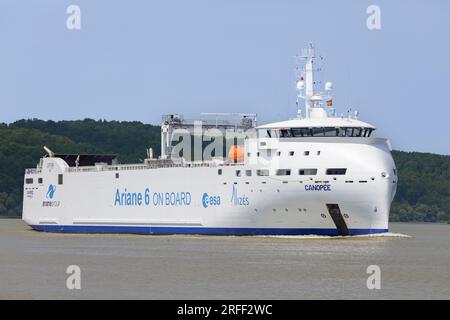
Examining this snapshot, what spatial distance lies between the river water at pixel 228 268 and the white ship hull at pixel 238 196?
4.75 feet

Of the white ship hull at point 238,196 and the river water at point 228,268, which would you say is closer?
the river water at point 228,268

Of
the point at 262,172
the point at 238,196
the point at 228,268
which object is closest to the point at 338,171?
the point at 262,172

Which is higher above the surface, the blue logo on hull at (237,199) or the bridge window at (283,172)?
the bridge window at (283,172)

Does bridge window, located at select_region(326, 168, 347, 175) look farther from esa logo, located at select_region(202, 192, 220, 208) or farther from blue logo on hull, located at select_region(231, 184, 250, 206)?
esa logo, located at select_region(202, 192, 220, 208)

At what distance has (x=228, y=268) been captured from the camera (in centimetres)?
4934

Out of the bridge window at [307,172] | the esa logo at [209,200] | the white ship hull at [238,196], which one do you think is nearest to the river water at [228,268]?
the white ship hull at [238,196]

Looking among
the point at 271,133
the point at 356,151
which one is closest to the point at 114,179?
the point at 271,133

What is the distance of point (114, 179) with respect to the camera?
83562 mm

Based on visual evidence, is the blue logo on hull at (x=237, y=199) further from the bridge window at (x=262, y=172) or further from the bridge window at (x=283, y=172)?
the bridge window at (x=283, y=172)

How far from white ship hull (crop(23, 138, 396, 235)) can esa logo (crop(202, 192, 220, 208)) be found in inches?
2.7

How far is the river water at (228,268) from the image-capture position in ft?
133

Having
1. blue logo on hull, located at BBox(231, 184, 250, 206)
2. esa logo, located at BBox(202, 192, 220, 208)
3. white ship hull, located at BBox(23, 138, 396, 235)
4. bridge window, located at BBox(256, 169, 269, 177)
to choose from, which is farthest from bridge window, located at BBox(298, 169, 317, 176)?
esa logo, located at BBox(202, 192, 220, 208)
